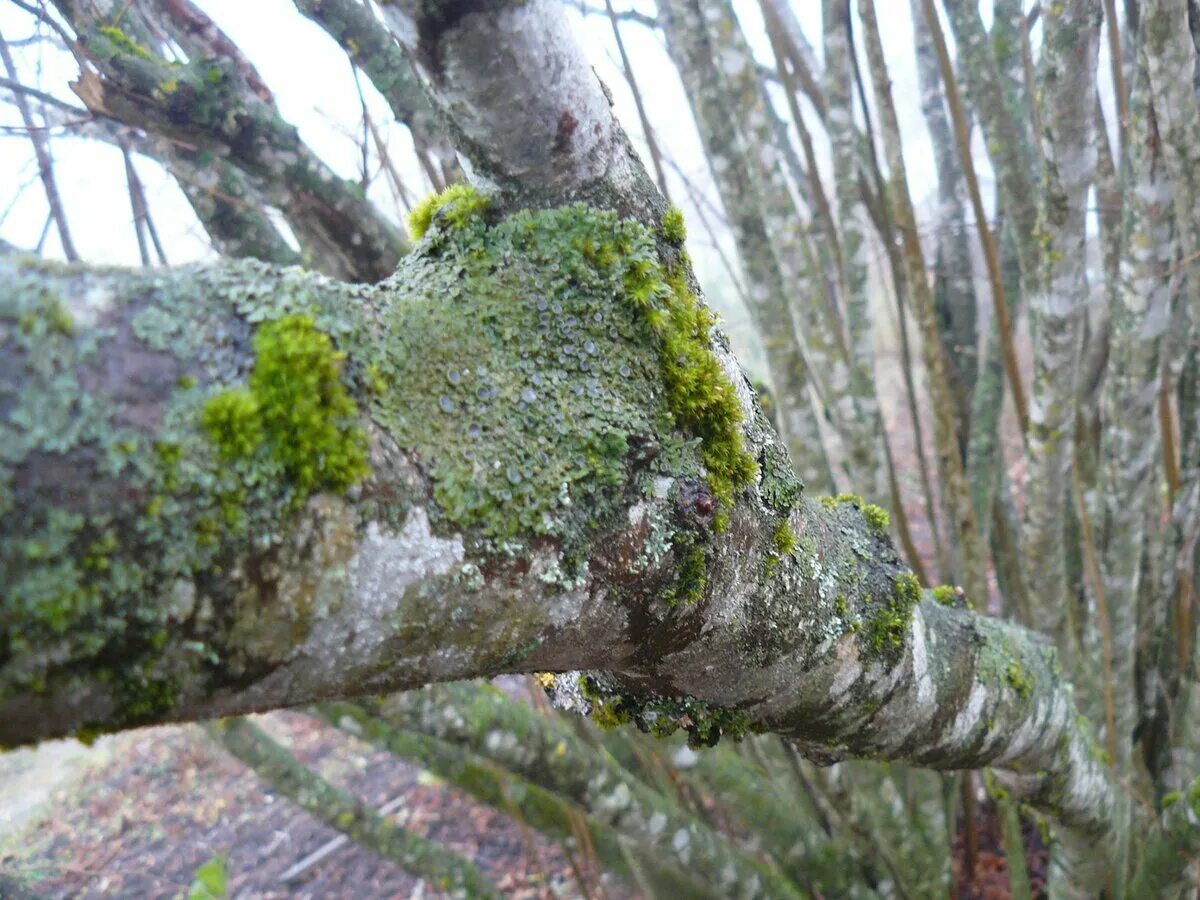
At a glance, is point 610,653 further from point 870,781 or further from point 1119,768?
point 1119,768

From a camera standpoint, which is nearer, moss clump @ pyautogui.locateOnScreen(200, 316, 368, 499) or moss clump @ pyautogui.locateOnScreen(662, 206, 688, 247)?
moss clump @ pyautogui.locateOnScreen(200, 316, 368, 499)

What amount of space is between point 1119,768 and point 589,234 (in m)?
2.85

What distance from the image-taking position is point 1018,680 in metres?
1.30

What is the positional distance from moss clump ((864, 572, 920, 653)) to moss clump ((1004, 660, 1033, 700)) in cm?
31

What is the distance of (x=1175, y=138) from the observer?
1734 mm

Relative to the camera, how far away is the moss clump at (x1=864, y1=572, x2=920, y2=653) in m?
1.04

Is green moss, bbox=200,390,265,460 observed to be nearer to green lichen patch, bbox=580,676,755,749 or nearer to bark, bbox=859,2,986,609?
green lichen patch, bbox=580,676,755,749

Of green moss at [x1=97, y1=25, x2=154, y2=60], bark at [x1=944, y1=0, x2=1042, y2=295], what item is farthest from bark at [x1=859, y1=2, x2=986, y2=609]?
green moss at [x1=97, y1=25, x2=154, y2=60]

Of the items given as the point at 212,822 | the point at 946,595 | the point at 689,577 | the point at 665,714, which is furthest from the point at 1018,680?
the point at 212,822

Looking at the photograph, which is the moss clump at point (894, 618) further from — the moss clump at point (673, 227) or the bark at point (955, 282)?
the bark at point (955, 282)

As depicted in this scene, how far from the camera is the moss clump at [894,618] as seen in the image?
1040 millimetres

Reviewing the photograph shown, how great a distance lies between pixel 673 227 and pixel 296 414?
1.59 feet

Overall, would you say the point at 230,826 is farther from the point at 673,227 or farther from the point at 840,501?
the point at 673,227

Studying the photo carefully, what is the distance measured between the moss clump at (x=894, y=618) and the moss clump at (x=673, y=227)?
22.0 inches
